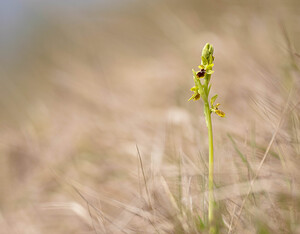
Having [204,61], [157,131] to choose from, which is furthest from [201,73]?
[157,131]

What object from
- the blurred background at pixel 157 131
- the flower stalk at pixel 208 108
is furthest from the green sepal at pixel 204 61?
the blurred background at pixel 157 131

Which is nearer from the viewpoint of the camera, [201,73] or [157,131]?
[201,73]

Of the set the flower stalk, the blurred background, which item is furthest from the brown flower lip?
the blurred background

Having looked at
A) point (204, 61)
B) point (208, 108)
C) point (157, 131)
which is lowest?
point (208, 108)

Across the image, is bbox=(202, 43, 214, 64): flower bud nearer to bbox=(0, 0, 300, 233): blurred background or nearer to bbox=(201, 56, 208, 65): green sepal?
bbox=(201, 56, 208, 65): green sepal

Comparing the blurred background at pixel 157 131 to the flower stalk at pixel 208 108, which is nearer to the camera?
the flower stalk at pixel 208 108

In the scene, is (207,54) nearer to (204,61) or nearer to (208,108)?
(204,61)

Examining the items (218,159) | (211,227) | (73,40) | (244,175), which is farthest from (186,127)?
(73,40)

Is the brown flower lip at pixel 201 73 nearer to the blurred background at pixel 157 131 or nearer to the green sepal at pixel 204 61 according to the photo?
the green sepal at pixel 204 61

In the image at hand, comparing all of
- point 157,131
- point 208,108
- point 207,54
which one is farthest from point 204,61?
point 157,131

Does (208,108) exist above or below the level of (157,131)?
below
